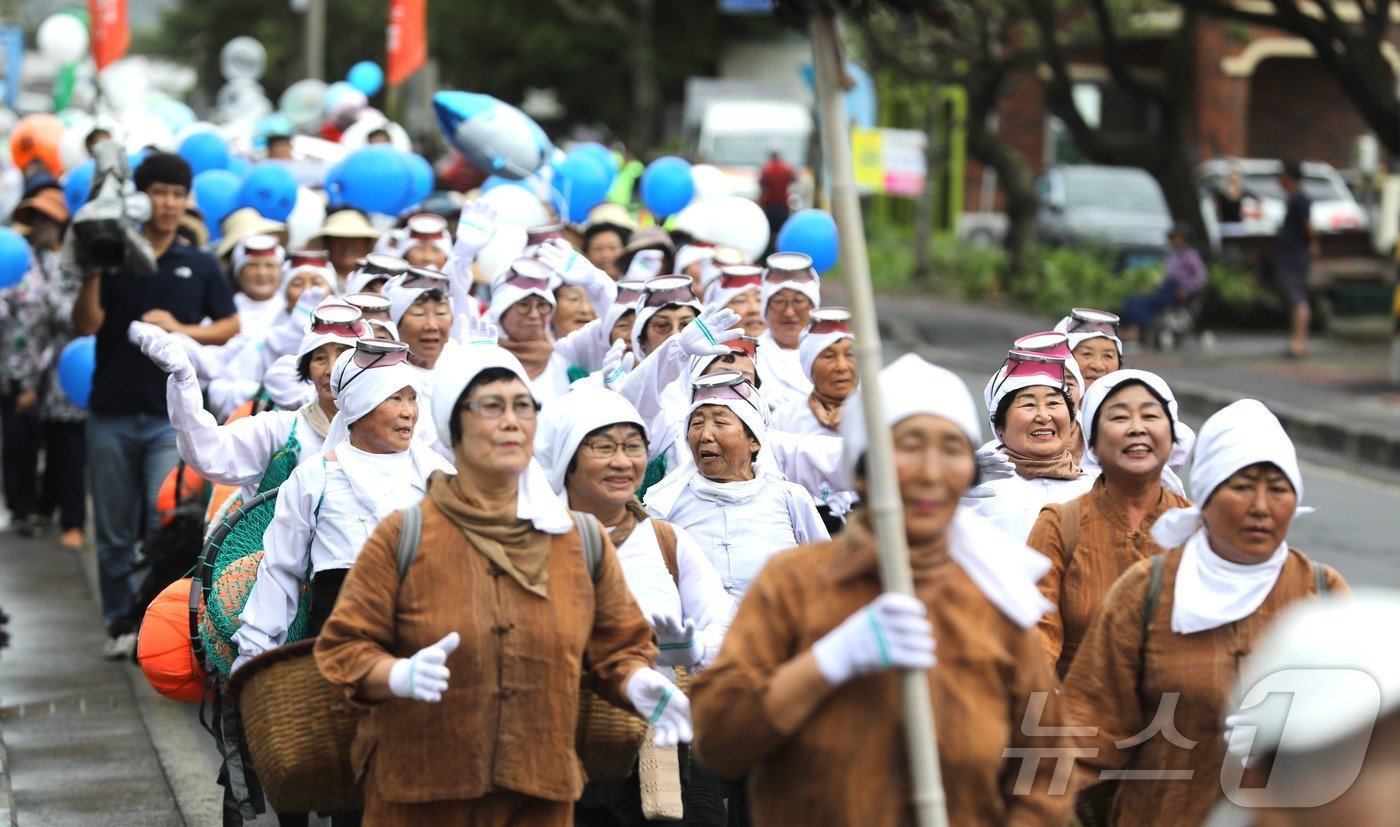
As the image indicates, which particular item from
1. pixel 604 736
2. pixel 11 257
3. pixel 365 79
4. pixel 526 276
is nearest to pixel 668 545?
pixel 604 736

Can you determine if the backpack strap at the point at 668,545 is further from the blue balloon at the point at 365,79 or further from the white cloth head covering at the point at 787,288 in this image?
the blue balloon at the point at 365,79

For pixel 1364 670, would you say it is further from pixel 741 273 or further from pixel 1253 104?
pixel 1253 104

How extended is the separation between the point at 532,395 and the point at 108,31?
15.3 metres

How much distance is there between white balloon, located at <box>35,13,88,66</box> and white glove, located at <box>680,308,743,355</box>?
17.0m

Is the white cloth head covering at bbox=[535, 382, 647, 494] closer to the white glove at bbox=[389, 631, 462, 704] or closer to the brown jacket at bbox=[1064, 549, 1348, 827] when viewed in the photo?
the white glove at bbox=[389, 631, 462, 704]

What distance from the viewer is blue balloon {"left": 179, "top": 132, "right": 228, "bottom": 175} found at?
12961 mm

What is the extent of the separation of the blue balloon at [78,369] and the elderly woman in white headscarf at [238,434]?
3.55 m

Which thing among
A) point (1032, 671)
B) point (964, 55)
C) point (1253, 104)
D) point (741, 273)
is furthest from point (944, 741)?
point (1253, 104)

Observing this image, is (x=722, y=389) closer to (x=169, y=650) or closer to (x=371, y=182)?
(x=169, y=650)

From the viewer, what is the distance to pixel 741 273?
8.93m

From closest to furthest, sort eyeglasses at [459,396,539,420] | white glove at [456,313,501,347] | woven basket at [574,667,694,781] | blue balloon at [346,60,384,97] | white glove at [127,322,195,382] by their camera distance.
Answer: eyeglasses at [459,396,539,420]
woven basket at [574,667,694,781]
white glove at [127,322,195,382]
white glove at [456,313,501,347]
blue balloon at [346,60,384,97]

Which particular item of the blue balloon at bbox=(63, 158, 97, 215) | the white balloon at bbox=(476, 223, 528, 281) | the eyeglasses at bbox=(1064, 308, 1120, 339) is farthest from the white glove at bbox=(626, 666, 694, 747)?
the blue balloon at bbox=(63, 158, 97, 215)

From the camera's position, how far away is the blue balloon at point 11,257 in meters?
10.6

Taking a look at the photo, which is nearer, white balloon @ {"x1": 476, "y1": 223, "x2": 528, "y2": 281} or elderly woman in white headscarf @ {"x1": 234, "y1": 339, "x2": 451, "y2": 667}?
elderly woman in white headscarf @ {"x1": 234, "y1": 339, "x2": 451, "y2": 667}
